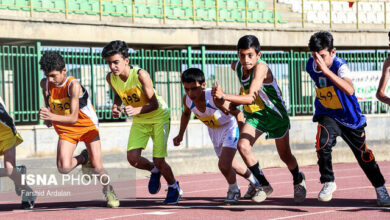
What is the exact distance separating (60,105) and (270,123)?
2606mm

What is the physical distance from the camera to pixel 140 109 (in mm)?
9352

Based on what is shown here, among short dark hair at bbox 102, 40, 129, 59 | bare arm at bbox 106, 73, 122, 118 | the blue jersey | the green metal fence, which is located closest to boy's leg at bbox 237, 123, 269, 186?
the blue jersey

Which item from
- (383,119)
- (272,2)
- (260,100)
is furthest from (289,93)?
(260,100)

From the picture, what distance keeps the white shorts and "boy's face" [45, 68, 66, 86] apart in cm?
213

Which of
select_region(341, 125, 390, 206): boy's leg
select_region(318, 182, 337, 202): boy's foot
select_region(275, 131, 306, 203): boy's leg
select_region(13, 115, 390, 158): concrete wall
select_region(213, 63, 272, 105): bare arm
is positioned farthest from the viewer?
select_region(13, 115, 390, 158): concrete wall

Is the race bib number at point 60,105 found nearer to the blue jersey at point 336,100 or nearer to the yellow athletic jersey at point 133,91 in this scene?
the yellow athletic jersey at point 133,91

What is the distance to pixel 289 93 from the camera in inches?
895

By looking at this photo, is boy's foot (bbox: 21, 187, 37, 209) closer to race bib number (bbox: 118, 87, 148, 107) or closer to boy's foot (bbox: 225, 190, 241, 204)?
race bib number (bbox: 118, 87, 148, 107)

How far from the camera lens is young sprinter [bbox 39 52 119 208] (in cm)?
913

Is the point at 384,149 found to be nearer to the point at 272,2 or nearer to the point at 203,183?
the point at 203,183

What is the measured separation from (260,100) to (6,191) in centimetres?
650

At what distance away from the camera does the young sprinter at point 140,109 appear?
9328 mm

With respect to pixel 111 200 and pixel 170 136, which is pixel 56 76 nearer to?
pixel 111 200

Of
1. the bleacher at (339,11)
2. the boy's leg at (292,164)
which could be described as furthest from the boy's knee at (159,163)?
the bleacher at (339,11)
